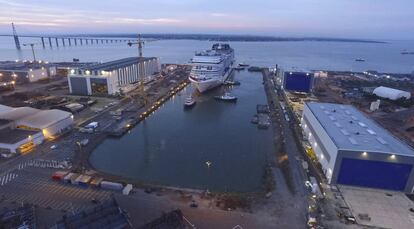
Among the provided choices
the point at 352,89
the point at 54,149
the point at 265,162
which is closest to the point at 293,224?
the point at 265,162

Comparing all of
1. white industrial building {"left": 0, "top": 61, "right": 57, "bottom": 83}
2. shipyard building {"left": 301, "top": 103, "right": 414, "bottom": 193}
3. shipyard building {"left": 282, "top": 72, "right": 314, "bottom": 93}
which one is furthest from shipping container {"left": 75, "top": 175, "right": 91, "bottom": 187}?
white industrial building {"left": 0, "top": 61, "right": 57, "bottom": 83}

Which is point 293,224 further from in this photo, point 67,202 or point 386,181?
point 67,202

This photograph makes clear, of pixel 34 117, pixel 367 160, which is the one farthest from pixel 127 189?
pixel 367 160

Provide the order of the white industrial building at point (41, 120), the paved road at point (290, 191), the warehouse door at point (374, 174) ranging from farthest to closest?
the white industrial building at point (41, 120), the warehouse door at point (374, 174), the paved road at point (290, 191)

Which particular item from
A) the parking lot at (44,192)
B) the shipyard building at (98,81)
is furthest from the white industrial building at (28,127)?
the shipyard building at (98,81)

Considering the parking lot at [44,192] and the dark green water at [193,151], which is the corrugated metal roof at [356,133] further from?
the parking lot at [44,192]

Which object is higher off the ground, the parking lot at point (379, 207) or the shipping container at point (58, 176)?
the parking lot at point (379, 207)
